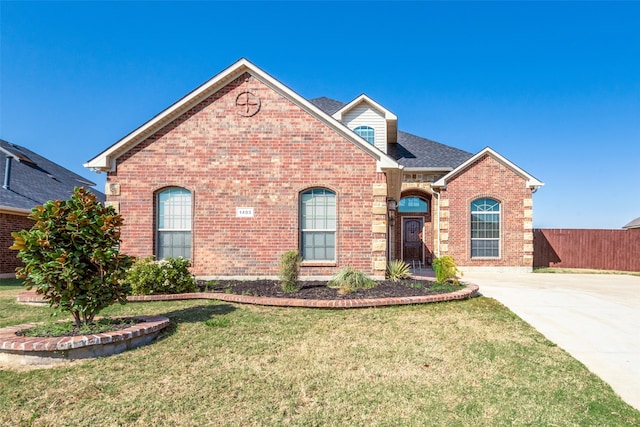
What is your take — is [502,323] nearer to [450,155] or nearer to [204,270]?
[204,270]

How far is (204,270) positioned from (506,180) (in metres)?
13.4

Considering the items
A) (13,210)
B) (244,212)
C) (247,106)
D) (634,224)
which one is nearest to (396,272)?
(244,212)

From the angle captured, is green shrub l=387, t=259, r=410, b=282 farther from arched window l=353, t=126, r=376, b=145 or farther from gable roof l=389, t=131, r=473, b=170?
arched window l=353, t=126, r=376, b=145

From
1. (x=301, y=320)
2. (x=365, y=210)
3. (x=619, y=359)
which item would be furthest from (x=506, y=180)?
(x=301, y=320)

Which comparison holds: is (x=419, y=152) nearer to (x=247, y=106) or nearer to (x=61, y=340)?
(x=247, y=106)

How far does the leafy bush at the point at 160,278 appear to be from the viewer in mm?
8844

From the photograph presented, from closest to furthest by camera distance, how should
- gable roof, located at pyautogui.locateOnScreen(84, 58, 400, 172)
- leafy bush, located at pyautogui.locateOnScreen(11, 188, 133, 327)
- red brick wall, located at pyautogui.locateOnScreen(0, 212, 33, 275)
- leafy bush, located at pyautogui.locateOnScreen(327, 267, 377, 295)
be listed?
leafy bush, located at pyautogui.locateOnScreen(11, 188, 133, 327), leafy bush, located at pyautogui.locateOnScreen(327, 267, 377, 295), gable roof, located at pyautogui.locateOnScreen(84, 58, 400, 172), red brick wall, located at pyautogui.locateOnScreen(0, 212, 33, 275)

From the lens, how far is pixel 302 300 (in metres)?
7.91

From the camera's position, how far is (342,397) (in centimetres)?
403

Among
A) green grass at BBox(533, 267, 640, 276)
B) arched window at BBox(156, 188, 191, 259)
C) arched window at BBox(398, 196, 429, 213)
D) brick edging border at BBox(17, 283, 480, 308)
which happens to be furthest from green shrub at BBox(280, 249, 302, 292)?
green grass at BBox(533, 267, 640, 276)

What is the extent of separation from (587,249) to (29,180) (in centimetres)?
2776

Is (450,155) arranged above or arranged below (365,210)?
above

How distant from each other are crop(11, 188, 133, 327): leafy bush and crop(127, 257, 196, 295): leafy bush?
10.2ft

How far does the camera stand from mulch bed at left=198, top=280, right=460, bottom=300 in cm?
866
